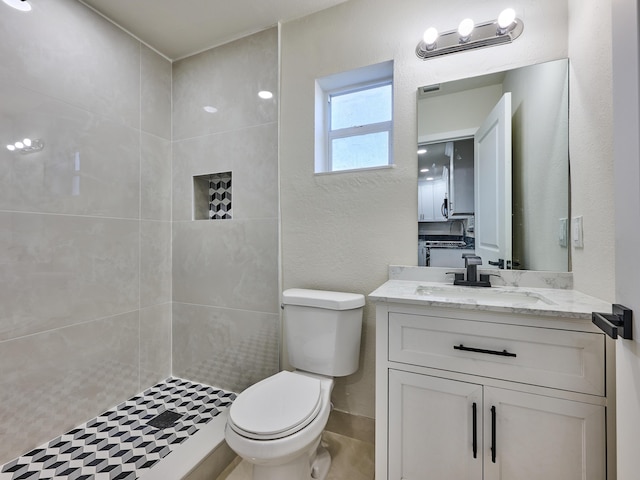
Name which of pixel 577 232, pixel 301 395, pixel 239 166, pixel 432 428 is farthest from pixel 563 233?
pixel 239 166

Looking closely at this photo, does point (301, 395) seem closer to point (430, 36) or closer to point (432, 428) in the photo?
point (432, 428)

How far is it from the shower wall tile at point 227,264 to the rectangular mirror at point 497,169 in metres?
0.93

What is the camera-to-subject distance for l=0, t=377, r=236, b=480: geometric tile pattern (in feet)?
4.15

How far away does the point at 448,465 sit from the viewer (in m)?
1.00

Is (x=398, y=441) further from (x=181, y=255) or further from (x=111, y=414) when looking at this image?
(x=181, y=255)

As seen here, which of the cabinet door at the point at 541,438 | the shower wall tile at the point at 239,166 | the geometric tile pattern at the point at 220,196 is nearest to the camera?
the cabinet door at the point at 541,438

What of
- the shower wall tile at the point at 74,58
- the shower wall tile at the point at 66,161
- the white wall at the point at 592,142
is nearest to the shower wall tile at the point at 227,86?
the shower wall tile at the point at 74,58

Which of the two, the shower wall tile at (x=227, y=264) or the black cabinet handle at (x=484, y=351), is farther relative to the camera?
the shower wall tile at (x=227, y=264)

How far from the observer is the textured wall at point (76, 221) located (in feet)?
4.40

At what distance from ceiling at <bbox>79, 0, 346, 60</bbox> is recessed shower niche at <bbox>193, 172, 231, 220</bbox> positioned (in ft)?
2.91

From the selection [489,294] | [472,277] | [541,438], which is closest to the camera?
[541,438]

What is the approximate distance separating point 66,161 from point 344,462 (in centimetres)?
212

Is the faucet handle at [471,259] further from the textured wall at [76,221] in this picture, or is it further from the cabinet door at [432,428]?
the textured wall at [76,221]

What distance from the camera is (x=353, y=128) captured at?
5.83ft
